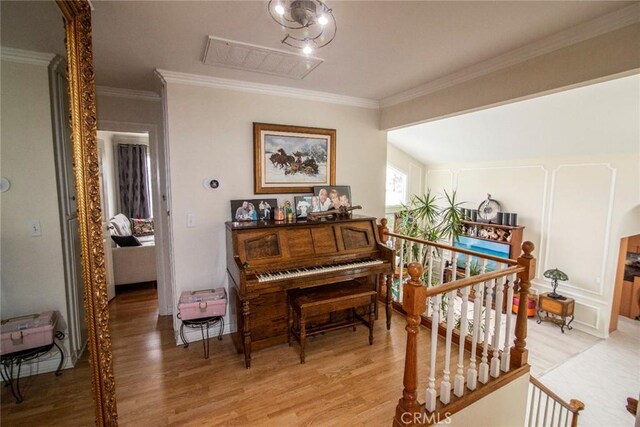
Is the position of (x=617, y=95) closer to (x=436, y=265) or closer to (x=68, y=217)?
(x=436, y=265)

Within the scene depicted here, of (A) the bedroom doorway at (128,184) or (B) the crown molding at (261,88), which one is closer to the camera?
(B) the crown molding at (261,88)

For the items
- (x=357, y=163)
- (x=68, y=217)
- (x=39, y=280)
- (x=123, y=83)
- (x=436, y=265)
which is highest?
(x=123, y=83)

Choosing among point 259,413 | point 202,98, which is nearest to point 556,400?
point 259,413

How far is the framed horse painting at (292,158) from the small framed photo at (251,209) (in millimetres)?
121

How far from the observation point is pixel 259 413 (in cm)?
191

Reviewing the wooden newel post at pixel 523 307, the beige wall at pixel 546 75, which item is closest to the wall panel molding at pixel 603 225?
the beige wall at pixel 546 75

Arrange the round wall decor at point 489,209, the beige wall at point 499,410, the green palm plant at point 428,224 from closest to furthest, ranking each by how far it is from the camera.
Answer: the beige wall at point 499,410 → the green palm plant at point 428,224 → the round wall decor at point 489,209

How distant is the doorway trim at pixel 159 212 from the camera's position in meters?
3.08

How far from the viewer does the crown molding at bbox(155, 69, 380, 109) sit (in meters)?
2.56

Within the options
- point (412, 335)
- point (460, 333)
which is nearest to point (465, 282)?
point (460, 333)

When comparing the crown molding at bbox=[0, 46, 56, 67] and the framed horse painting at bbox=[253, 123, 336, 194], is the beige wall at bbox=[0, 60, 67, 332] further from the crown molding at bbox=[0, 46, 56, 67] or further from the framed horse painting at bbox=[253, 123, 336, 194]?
the framed horse painting at bbox=[253, 123, 336, 194]

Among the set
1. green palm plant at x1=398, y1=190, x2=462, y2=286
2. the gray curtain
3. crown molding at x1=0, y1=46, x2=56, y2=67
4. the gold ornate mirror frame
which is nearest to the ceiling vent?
the gold ornate mirror frame

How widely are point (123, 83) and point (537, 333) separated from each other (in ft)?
24.4

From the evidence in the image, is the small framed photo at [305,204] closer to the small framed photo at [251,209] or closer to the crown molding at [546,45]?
the small framed photo at [251,209]
